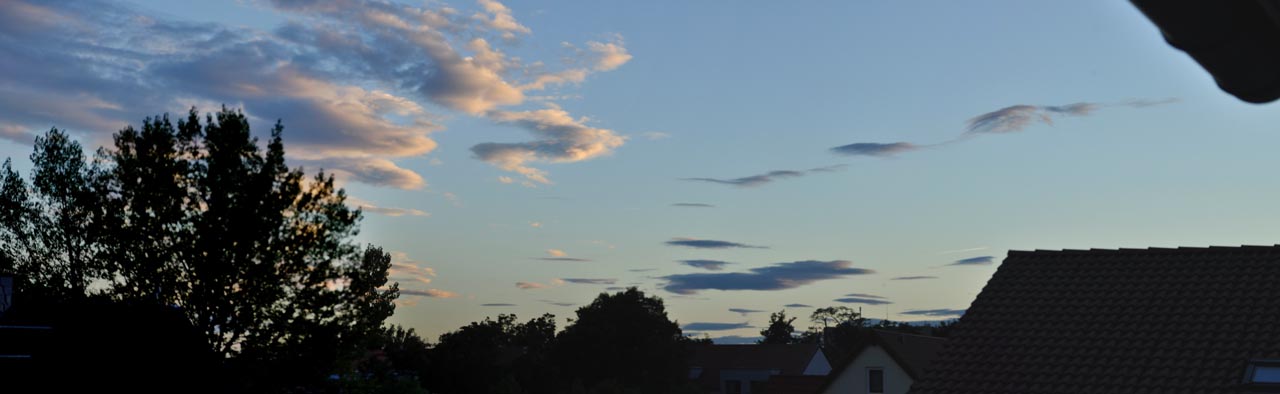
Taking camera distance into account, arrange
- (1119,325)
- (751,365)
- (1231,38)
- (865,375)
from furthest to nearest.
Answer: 1. (751,365)
2. (865,375)
3. (1119,325)
4. (1231,38)

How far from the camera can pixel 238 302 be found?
134 feet

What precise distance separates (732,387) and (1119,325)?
295 feet

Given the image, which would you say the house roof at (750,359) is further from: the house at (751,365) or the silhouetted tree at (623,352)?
the silhouetted tree at (623,352)

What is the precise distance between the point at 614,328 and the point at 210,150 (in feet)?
169

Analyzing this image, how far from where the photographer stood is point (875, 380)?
5344cm

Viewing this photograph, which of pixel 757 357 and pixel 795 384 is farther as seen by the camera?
pixel 757 357

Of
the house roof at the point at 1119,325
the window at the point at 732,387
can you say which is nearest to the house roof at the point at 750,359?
the window at the point at 732,387

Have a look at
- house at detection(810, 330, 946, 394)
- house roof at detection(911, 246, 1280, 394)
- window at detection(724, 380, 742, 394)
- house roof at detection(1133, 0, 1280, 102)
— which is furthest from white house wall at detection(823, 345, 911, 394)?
window at detection(724, 380, 742, 394)

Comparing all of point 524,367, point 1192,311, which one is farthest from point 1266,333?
point 524,367

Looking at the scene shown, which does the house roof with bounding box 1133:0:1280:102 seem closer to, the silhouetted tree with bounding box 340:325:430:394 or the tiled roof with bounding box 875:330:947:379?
the silhouetted tree with bounding box 340:325:430:394

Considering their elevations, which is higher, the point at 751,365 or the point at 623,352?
the point at 751,365

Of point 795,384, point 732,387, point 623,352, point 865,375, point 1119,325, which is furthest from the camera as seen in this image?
point 732,387

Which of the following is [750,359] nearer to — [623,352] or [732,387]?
[732,387]

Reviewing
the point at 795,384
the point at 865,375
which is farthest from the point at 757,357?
the point at 865,375
